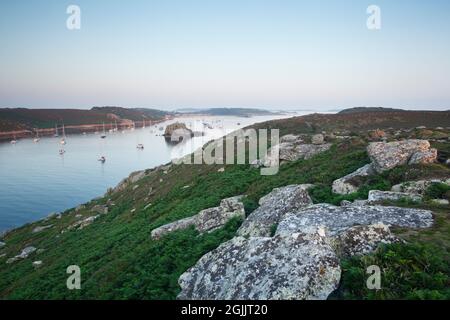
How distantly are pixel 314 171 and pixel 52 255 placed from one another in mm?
20399

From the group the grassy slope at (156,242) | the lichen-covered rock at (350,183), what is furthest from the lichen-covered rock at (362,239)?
the lichen-covered rock at (350,183)

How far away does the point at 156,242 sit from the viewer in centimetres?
1540

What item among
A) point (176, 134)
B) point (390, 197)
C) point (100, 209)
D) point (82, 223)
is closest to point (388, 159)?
point (390, 197)

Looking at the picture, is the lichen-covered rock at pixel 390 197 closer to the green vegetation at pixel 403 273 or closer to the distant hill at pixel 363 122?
the green vegetation at pixel 403 273

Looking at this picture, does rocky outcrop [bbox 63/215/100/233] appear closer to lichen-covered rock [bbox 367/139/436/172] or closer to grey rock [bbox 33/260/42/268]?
grey rock [bbox 33/260/42/268]

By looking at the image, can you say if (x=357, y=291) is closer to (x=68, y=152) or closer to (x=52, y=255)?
(x=52, y=255)

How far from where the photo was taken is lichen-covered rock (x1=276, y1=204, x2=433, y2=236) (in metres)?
10.1

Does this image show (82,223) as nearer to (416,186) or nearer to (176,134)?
(416,186)

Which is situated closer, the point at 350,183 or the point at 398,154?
the point at 350,183

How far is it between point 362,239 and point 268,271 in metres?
2.67

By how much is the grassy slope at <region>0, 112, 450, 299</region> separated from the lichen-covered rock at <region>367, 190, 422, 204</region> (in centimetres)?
110

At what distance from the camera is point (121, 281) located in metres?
13.0

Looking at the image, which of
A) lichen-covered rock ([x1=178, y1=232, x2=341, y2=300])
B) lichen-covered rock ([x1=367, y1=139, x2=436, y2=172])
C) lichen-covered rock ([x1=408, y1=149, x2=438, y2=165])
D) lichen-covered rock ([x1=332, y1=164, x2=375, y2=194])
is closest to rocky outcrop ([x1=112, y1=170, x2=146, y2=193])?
lichen-covered rock ([x1=332, y1=164, x2=375, y2=194])
